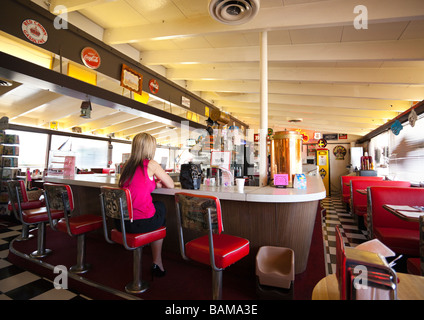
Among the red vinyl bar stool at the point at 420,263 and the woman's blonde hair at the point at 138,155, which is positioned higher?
the woman's blonde hair at the point at 138,155

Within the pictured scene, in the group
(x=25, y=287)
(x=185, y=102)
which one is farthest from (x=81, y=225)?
(x=185, y=102)

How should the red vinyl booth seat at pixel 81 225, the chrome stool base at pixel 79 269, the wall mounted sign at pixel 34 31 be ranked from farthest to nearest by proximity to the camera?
the wall mounted sign at pixel 34 31 → the chrome stool base at pixel 79 269 → the red vinyl booth seat at pixel 81 225

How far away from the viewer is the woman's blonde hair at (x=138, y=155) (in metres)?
2.11

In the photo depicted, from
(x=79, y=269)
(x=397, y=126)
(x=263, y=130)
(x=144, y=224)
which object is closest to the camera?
(x=144, y=224)

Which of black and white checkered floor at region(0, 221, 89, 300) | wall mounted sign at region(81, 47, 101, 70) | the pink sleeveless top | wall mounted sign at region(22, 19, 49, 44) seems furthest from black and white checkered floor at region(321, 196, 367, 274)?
wall mounted sign at region(22, 19, 49, 44)

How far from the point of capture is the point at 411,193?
3.02 meters

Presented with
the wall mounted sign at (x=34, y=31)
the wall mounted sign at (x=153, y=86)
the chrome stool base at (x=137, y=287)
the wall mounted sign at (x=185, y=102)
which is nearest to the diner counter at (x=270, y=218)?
the chrome stool base at (x=137, y=287)

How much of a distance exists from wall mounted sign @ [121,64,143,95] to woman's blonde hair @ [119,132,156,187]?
96.8 inches

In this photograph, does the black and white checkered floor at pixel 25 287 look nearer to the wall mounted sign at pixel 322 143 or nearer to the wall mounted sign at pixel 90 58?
the wall mounted sign at pixel 90 58

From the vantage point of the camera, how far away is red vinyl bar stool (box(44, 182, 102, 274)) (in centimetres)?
227

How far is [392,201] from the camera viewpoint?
3.05m

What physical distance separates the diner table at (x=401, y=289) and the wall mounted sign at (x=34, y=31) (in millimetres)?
3915

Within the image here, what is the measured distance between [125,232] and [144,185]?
447 millimetres

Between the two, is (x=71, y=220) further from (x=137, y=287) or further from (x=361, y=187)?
(x=361, y=187)
